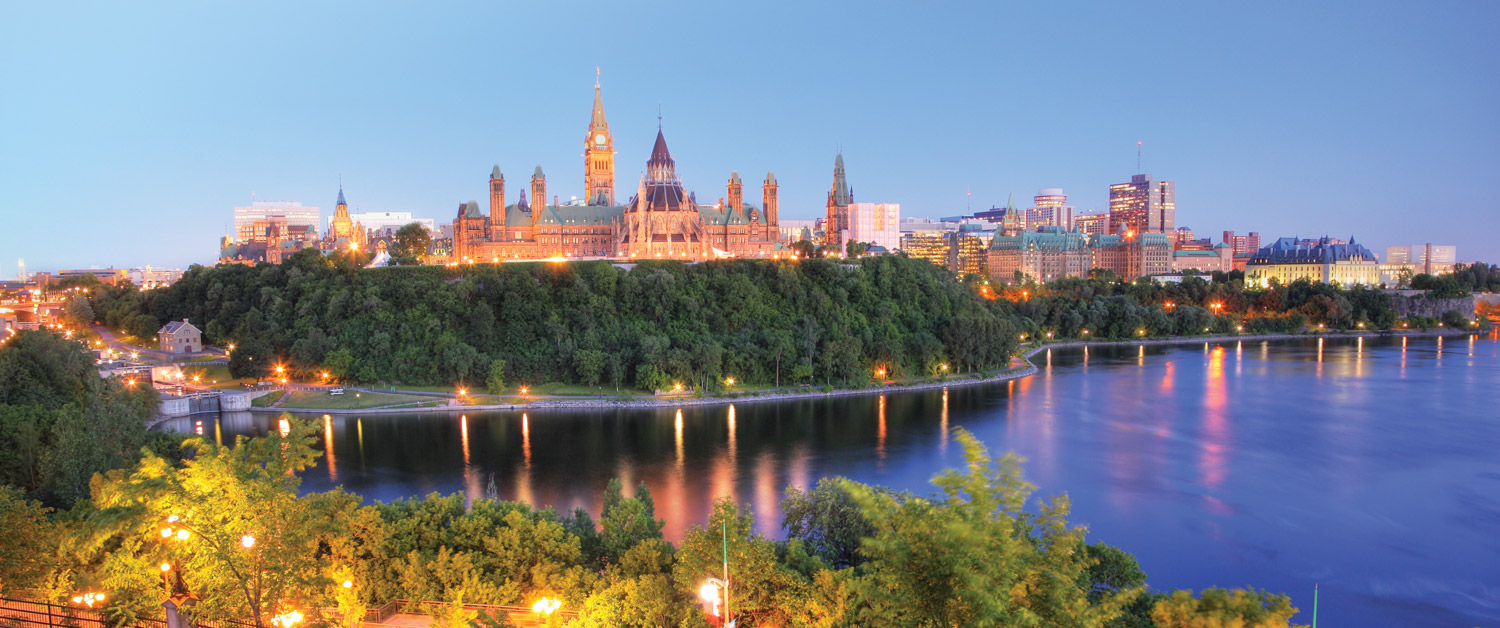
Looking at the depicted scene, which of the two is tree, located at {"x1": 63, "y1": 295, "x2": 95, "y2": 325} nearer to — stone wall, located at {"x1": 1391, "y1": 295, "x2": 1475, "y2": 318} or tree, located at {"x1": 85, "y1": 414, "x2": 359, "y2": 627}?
tree, located at {"x1": 85, "y1": 414, "x2": 359, "y2": 627}

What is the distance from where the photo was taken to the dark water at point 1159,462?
17922 millimetres

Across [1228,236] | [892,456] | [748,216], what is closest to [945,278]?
[748,216]

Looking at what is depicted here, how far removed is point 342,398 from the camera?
3531 centimetres

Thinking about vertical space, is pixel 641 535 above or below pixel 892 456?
above

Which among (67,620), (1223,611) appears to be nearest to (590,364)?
(67,620)

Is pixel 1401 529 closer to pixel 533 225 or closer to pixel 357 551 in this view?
pixel 357 551

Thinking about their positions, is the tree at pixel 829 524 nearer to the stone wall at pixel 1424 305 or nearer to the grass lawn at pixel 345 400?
the grass lawn at pixel 345 400

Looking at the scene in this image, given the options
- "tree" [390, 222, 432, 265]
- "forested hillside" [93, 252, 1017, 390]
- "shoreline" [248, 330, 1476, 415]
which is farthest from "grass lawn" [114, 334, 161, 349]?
"shoreline" [248, 330, 1476, 415]

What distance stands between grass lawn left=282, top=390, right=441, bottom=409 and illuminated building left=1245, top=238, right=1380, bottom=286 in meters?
82.3

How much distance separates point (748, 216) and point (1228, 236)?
118 m

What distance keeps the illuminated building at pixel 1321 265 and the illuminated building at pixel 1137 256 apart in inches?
459

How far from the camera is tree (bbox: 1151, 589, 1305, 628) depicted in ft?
22.3

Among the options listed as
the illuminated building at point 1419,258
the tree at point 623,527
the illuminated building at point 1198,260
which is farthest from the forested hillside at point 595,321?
the illuminated building at point 1419,258

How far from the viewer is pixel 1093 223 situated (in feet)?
510
